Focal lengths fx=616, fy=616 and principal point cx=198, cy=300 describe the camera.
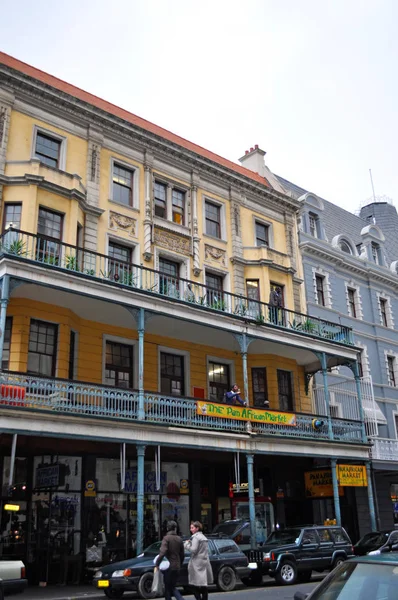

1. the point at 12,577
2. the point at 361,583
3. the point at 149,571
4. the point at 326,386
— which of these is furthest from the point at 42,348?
the point at 361,583

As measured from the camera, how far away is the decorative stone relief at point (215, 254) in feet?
79.7

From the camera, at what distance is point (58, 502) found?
17531 millimetres

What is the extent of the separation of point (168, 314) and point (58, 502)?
6222 millimetres

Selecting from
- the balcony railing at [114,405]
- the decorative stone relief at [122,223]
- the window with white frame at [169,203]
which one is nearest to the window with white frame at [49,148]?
the decorative stone relief at [122,223]

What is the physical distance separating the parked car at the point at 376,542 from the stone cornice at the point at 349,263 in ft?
43.7

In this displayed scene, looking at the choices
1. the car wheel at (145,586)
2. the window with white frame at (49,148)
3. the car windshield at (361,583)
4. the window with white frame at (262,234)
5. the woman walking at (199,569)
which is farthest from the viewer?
the window with white frame at (262,234)

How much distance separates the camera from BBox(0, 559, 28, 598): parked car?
32.8ft

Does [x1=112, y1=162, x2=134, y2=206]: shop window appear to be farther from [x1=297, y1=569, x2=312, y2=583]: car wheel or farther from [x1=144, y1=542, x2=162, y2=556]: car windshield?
[x1=297, y1=569, x2=312, y2=583]: car wheel

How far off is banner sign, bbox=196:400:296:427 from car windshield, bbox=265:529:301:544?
355cm

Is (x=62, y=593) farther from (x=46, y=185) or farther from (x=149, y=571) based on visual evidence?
(x=46, y=185)

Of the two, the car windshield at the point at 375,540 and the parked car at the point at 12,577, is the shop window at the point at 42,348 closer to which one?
the parked car at the point at 12,577

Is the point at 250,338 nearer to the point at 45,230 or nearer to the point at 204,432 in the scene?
the point at 204,432

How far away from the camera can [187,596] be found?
45.2ft

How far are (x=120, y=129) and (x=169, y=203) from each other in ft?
10.8
